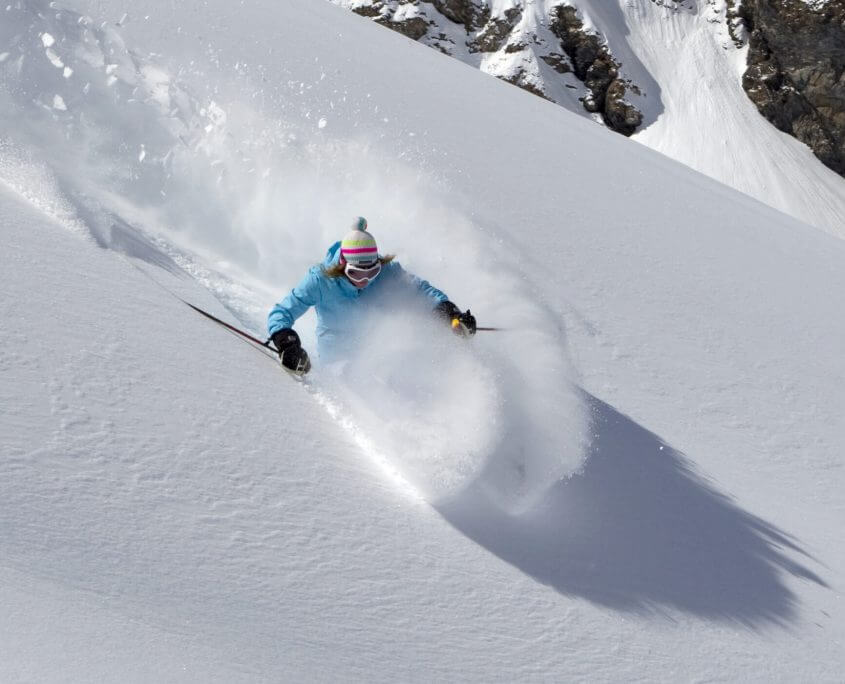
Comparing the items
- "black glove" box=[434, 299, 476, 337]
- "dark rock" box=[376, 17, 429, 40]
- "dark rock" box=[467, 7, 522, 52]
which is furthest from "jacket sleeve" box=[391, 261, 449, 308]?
"dark rock" box=[467, 7, 522, 52]

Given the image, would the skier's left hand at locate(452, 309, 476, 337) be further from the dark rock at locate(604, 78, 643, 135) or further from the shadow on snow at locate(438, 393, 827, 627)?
the dark rock at locate(604, 78, 643, 135)

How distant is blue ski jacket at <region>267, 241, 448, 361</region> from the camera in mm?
4750

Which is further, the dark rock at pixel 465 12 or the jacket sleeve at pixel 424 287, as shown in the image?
the dark rock at pixel 465 12

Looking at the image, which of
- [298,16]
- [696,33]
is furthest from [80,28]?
[696,33]

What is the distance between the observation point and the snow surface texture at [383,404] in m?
2.36

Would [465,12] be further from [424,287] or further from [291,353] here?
[291,353]

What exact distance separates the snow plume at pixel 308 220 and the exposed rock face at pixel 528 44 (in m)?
47.4

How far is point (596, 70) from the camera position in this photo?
53000 mm

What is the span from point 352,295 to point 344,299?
0.19ft

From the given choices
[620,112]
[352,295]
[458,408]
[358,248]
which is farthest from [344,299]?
[620,112]

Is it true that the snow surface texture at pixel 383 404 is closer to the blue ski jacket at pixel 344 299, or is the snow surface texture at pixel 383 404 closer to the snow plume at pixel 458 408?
the snow plume at pixel 458 408

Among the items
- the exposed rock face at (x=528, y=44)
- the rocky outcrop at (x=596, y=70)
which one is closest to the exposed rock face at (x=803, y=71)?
the rocky outcrop at (x=596, y=70)

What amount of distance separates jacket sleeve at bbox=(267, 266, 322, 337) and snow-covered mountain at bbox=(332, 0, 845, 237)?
45506 mm

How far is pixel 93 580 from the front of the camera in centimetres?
215
